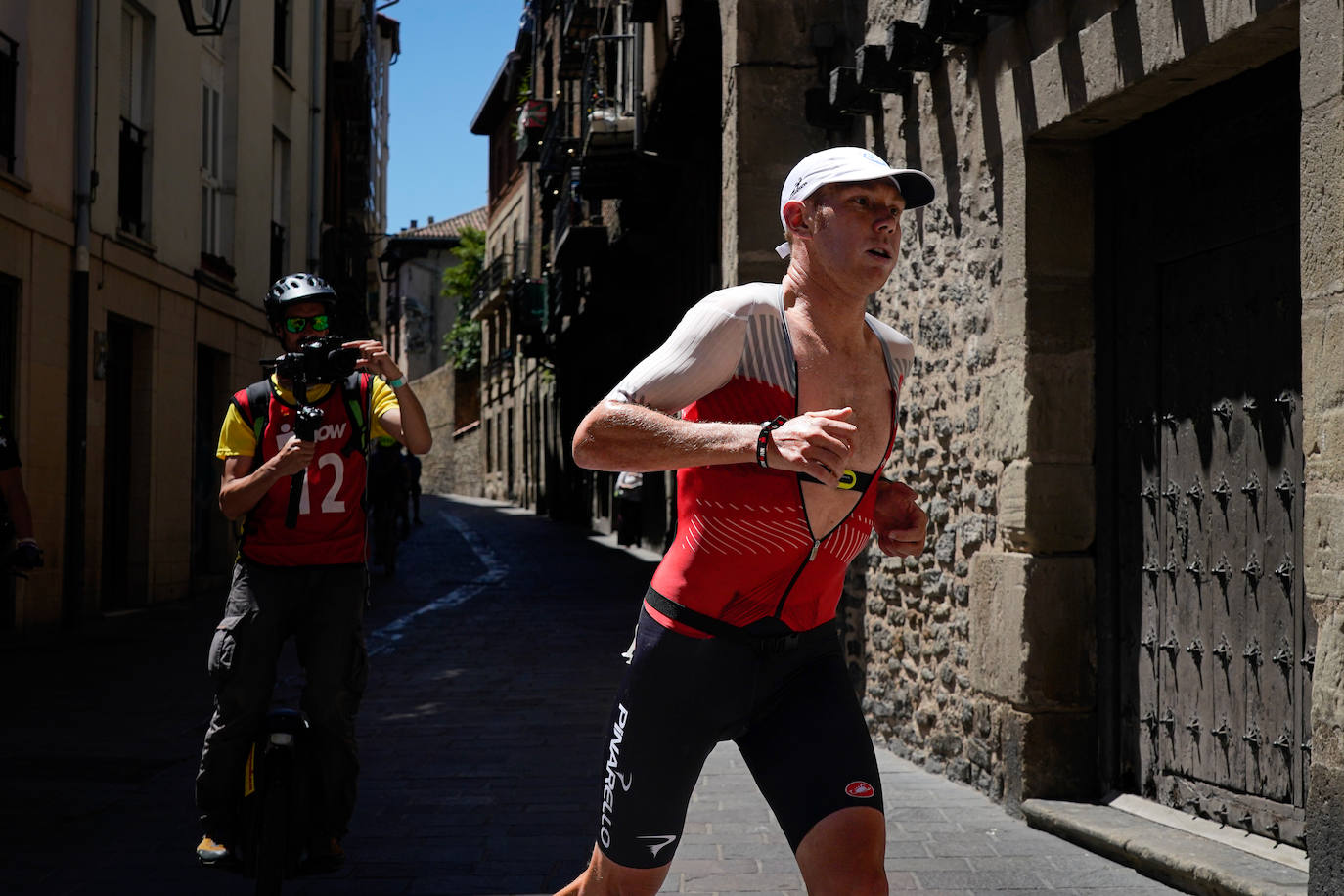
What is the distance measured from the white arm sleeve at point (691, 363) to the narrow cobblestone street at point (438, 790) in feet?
8.49

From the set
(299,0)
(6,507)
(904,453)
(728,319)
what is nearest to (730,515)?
(728,319)

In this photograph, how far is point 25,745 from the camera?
7629 millimetres

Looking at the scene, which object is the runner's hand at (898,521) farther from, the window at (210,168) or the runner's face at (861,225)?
the window at (210,168)

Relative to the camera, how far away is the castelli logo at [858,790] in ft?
9.37

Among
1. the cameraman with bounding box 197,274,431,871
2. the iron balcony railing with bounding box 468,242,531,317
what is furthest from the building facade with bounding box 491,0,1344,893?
the iron balcony railing with bounding box 468,242,531,317

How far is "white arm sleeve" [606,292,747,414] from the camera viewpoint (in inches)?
110

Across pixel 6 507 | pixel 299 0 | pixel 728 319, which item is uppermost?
pixel 299 0

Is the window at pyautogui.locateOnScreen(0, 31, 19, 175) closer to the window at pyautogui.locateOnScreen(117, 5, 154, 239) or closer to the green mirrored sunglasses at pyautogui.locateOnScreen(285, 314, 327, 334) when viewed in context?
the window at pyautogui.locateOnScreen(117, 5, 154, 239)

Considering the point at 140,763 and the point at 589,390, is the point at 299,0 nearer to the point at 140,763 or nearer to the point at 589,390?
the point at 589,390

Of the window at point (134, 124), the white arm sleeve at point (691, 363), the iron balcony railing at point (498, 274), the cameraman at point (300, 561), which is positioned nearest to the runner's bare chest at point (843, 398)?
the white arm sleeve at point (691, 363)

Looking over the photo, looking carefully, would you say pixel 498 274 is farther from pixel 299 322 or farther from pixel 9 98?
pixel 299 322

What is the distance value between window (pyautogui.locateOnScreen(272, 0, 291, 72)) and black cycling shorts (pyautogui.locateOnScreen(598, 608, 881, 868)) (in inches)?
806

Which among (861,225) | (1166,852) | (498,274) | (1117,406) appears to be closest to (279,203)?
(1117,406)

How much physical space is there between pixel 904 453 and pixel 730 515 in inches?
196
